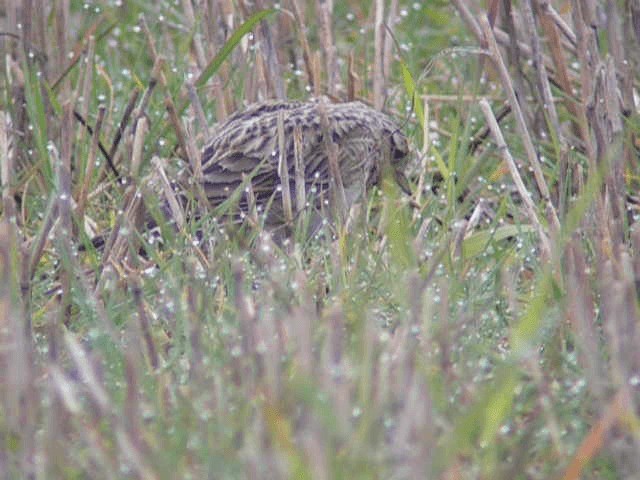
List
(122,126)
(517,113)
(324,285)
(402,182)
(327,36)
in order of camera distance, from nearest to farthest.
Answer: (324,285) < (517,113) < (122,126) < (402,182) < (327,36)

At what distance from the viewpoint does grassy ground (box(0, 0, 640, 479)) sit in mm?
2172

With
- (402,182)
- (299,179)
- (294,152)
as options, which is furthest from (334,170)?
(402,182)

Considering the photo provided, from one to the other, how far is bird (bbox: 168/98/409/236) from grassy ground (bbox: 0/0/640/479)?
13cm

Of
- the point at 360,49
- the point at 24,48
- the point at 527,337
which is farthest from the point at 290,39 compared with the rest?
the point at 527,337

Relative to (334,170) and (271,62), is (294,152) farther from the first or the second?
(271,62)

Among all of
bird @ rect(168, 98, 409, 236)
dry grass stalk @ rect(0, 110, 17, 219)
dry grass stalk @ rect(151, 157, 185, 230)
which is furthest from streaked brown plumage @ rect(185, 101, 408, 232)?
dry grass stalk @ rect(0, 110, 17, 219)

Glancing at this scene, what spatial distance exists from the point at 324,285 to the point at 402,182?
4.46 ft

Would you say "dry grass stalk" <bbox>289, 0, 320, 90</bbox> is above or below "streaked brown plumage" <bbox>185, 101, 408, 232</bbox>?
above

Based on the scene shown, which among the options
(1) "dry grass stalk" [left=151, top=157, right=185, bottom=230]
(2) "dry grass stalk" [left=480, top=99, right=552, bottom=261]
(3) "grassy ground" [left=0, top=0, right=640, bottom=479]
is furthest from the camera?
(1) "dry grass stalk" [left=151, top=157, right=185, bottom=230]

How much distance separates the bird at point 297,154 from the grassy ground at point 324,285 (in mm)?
129

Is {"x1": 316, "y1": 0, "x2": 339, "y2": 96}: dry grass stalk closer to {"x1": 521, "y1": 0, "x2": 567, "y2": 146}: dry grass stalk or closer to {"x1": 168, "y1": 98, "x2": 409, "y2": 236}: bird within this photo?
{"x1": 168, "y1": 98, "x2": 409, "y2": 236}: bird

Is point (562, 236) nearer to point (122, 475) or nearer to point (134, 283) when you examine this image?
point (134, 283)

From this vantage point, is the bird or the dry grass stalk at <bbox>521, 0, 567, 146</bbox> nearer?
the dry grass stalk at <bbox>521, 0, 567, 146</bbox>

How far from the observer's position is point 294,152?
439 cm
